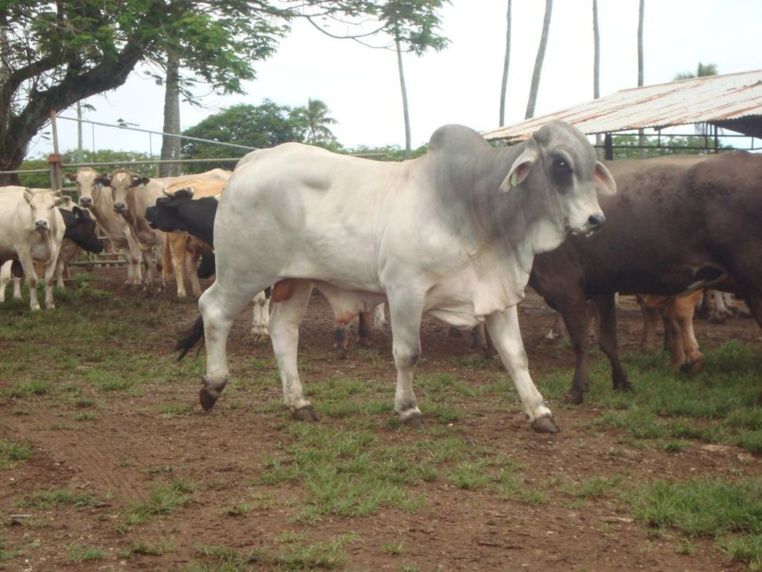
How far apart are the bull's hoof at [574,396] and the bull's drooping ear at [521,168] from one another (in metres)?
2.20

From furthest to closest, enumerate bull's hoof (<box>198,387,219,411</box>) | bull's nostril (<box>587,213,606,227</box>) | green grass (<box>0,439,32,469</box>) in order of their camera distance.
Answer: bull's hoof (<box>198,387,219,411</box>)
bull's nostril (<box>587,213,606,227</box>)
green grass (<box>0,439,32,469</box>)

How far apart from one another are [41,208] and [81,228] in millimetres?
2241

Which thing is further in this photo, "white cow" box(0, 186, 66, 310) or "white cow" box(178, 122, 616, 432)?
"white cow" box(0, 186, 66, 310)

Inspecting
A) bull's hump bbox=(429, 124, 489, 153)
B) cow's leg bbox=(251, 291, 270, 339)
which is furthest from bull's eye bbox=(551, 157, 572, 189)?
cow's leg bbox=(251, 291, 270, 339)

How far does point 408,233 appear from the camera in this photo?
24.7 ft

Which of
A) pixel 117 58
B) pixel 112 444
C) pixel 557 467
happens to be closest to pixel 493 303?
pixel 557 467

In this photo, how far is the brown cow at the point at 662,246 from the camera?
8664mm

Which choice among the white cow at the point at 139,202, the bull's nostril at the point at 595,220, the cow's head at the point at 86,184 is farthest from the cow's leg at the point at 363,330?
the cow's head at the point at 86,184

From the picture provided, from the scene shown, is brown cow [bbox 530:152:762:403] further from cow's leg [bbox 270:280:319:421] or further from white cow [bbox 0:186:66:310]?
white cow [bbox 0:186:66:310]

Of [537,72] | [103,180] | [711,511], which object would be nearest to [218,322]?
[711,511]

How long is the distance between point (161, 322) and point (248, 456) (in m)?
7.73

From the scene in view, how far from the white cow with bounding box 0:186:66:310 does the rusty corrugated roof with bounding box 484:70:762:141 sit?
6.40 m

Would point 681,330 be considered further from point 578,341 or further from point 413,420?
point 413,420

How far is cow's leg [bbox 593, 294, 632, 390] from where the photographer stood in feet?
30.5
